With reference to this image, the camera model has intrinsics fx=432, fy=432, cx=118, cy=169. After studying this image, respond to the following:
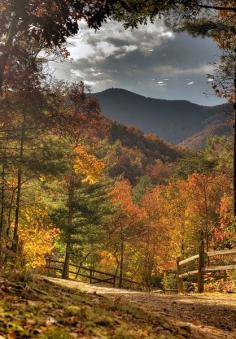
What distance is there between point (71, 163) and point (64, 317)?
14.6 metres

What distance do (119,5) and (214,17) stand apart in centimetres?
459

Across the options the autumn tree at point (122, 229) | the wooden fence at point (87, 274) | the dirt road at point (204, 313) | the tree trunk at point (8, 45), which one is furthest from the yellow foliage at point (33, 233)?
the autumn tree at point (122, 229)

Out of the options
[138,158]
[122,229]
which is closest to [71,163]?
[122,229]

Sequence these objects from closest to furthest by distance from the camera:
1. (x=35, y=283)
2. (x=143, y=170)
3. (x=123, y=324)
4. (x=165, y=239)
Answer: (x=123, y=324) → (x=35, y=283) → (x=165, y=239) → (x=143, y=170)

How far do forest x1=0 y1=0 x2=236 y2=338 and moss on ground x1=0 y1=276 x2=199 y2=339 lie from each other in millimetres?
382

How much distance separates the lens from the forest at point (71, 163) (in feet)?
40.3

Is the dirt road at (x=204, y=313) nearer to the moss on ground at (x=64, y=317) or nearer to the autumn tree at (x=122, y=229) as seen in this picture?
the moss on ground at (x=64, y=317)

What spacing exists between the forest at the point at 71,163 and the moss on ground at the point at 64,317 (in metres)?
0.38

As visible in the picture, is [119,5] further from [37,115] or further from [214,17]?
[37,115]

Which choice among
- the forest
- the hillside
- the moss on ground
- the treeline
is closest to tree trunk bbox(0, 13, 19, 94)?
the forest

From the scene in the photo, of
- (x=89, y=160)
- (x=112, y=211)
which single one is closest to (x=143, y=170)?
(x=112, y=211)

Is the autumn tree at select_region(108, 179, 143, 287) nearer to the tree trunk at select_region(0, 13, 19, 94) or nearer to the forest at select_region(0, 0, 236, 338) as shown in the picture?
the forest at select_region(0, 0, 236, 338)

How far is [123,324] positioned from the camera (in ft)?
21.6

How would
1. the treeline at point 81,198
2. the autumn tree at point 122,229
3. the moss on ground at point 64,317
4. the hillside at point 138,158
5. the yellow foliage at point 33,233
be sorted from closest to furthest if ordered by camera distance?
the moss on ground at point 64,317
the treeline at point 81,198
the yellow foliage at point 33,233
the autumn tree at point 122,229
the hillside at point 138,158
